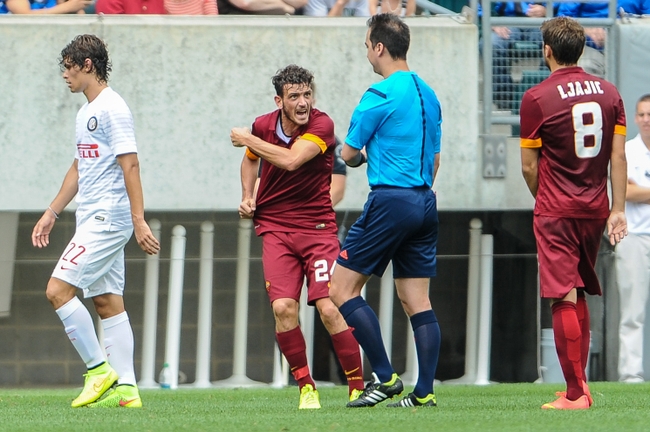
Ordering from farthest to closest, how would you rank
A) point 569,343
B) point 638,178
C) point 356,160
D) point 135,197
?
point 638,178
point 135,197
point 356,160
point 569,343

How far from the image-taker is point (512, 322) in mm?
11500

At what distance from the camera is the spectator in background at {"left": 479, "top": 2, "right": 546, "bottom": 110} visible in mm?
10188

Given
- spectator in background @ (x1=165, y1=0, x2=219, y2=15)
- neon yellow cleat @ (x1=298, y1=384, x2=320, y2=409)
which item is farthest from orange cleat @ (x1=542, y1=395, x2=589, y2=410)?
spectator in background @ (x1=165, y1=0, x2=219, y2=15)

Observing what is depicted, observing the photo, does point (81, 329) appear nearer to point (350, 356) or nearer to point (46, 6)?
point (350, 356)

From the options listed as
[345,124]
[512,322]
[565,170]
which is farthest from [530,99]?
[512,322]

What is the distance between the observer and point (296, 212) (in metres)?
6.70

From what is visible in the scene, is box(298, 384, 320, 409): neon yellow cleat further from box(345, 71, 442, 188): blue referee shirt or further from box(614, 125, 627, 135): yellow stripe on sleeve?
box(614, 125, 627, 135): yellow stripe on sleeve

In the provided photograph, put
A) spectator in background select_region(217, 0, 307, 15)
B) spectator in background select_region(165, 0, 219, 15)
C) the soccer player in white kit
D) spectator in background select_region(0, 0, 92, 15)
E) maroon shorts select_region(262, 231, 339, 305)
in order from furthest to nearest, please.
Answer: spectator in background select_region(217, 0, 307, 15), spectator in background select_region(165, 0, 219, 15), spectator in background select_region(0, 0, 92, 15), the soccer player in white kit, maroon shorts select_region(262, 231, 339, 305)

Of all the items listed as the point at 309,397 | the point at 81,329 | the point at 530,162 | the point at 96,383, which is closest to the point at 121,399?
the point at 96,383

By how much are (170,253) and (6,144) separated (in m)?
2.06

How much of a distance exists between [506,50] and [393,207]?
443cm

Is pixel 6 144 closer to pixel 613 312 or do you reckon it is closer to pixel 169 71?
pixel 169 71

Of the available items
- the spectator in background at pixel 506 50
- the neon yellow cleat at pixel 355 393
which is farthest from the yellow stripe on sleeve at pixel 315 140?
the spectator in background at pixel 506 50

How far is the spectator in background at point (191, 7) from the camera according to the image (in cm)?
1016
